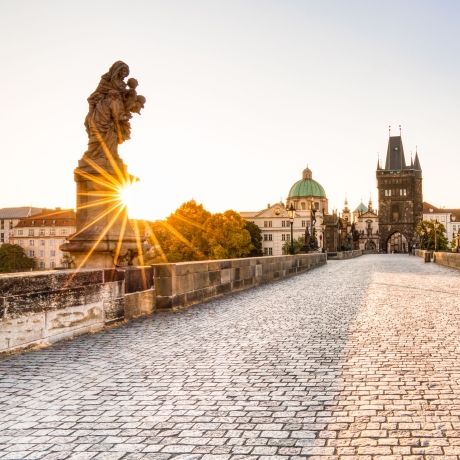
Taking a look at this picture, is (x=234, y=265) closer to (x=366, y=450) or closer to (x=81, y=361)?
(x=81, y=361)

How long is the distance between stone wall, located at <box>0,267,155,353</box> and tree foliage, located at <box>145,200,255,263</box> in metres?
61.2

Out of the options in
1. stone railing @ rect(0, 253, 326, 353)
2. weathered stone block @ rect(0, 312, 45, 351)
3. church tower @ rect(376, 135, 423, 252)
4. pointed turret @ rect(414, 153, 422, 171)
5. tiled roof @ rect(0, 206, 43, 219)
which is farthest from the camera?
tiled roof @ rect(0, 206, 43, 219)

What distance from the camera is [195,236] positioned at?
72.6 meters

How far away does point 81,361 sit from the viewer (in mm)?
6008

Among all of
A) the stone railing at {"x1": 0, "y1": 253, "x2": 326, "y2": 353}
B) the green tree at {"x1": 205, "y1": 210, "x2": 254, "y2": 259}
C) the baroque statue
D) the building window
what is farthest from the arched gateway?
the baroque statue

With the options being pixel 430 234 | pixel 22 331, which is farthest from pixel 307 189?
pixel 22 331

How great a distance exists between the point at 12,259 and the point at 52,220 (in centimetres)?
1709

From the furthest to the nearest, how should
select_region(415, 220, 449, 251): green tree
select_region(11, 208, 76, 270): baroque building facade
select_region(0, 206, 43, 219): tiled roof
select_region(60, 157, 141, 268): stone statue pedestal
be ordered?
select_region(0, 206, 43, 219): tiled roof < select_region(11, 208, 76, 270): baroque building facade < select_region(415, 220, 449, 251): green tree < select_region(60, 157, 141, 268): stone statue pedestal

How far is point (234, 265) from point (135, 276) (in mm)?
6496

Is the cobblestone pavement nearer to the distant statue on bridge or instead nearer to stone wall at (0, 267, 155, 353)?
stone wall at (0, 267, 155, 353)

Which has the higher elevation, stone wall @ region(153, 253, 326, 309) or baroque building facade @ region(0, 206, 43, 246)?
baroque building facade @ region(0, 206, 43, 246)

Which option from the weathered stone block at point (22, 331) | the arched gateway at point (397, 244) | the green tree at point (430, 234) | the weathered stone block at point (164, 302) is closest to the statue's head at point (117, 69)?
the weathered stone block at point (164, 302)

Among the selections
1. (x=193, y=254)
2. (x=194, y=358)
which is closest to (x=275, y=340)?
(x=194, y=358)

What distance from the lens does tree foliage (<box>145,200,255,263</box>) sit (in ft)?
236
